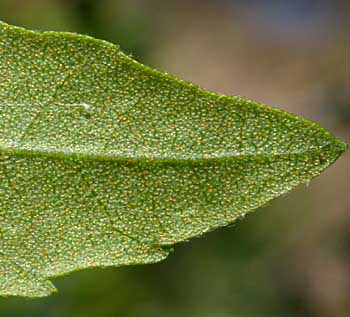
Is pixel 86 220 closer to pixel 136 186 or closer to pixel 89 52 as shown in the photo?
pixel 136 186

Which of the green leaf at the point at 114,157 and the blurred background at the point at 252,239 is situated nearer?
the green leaf at the point at 114,157

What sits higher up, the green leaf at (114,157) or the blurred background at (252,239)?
the blurred background at (252,239)

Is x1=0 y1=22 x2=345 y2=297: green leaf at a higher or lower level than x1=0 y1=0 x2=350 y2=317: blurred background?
lower

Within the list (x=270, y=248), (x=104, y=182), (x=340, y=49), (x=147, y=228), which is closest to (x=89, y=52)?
(x=104, y=182)

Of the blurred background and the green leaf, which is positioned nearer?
the green leaf

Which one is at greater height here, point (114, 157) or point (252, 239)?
point (252, 239)

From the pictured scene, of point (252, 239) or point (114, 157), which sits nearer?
point (114, 157)
